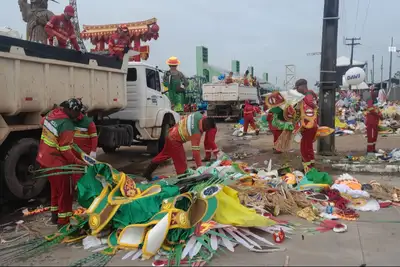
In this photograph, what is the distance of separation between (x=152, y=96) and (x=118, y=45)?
1498mm

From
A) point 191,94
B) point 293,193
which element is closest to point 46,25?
point 293,193

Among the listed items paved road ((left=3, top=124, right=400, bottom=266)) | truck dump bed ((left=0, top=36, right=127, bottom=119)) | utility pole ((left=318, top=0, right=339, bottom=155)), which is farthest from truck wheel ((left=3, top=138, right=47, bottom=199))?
utility pole ((left=318, top=0, right=339, bottom=155))

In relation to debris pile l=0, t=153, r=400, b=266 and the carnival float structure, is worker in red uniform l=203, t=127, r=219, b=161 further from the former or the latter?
the carnival float structure

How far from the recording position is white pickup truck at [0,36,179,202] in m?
5.58

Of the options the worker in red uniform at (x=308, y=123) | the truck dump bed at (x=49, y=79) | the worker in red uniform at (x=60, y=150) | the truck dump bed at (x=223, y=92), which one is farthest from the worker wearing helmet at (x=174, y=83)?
the truck dump bed at (x=223, y=92)

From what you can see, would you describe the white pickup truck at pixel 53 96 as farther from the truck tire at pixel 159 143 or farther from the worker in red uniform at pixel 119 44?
the truck tire at pixel 159 143

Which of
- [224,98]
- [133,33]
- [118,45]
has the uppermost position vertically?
[133,33]

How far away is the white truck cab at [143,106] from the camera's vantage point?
30.5ft

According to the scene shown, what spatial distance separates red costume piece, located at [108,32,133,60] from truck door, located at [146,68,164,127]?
93cm

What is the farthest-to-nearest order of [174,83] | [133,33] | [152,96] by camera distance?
[133,33], [174,83], [152,96]

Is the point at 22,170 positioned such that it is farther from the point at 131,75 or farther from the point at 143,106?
the point at 131,75

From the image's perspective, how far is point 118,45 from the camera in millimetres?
8797

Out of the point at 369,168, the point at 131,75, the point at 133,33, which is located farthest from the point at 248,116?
the point at 369,168

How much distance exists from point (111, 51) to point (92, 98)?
163cm
